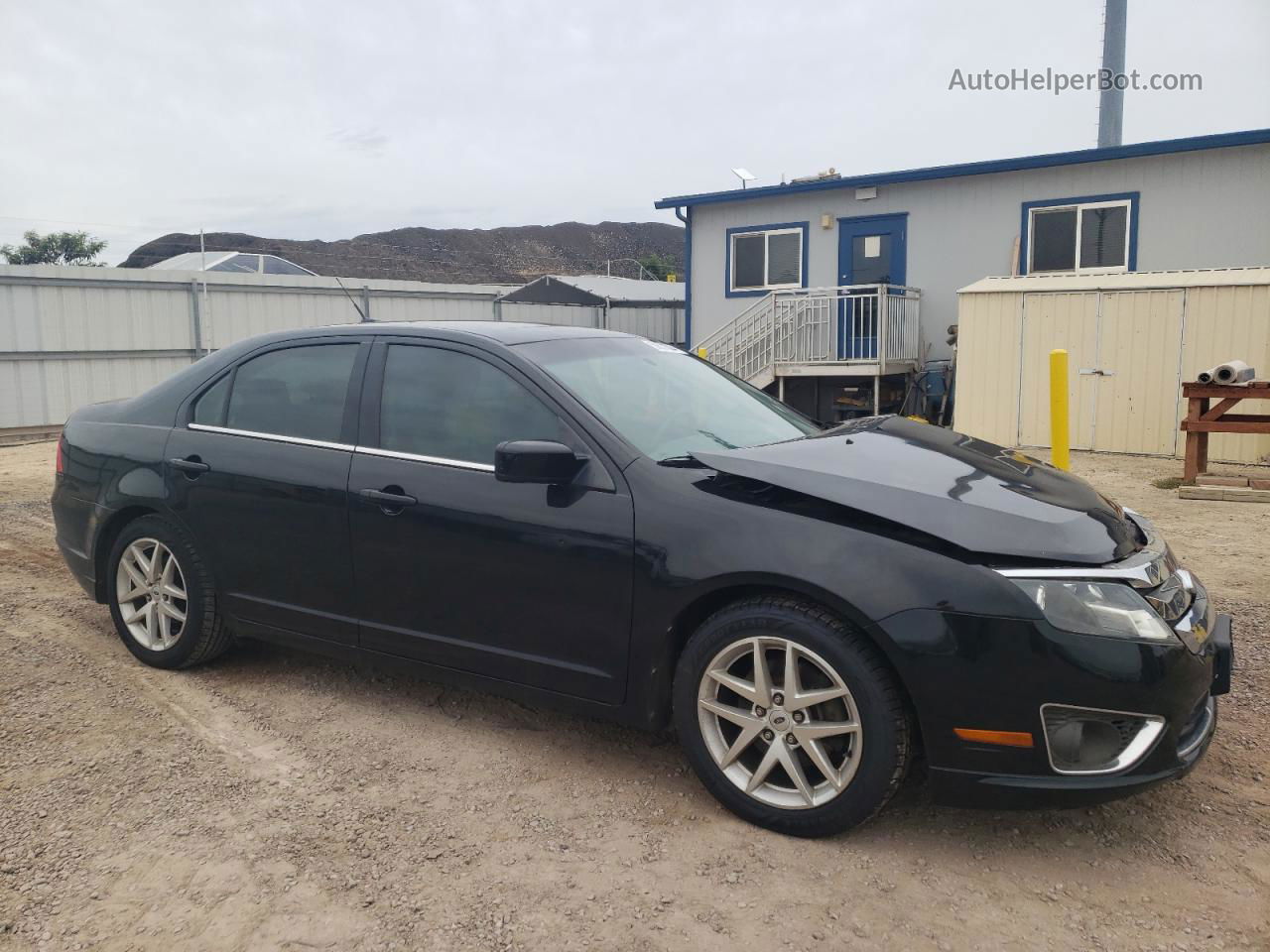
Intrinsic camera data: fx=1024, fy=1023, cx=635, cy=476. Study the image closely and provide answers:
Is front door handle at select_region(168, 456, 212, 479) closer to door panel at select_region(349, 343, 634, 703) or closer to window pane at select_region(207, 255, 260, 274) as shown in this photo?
door panel at select_region(349, 343, 634, 703)

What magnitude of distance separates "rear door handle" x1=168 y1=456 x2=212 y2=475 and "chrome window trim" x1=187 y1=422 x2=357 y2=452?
0.14 meters

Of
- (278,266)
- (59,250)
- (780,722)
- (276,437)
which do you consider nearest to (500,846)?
(780,722)

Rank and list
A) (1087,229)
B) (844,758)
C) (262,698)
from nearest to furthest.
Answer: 1. (844,758)
2. (262,698)
3. (1087,229)

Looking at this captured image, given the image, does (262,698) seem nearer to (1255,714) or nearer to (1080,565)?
(1080,565)

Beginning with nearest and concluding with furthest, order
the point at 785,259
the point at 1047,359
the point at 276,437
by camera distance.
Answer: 1. the point at 276,437
2. the point at 1047,359
3. the point at 785,259

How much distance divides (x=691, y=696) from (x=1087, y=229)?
13.6m

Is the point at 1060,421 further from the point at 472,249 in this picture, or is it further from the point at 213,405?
the point at 472,249

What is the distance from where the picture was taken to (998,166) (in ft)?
48.2

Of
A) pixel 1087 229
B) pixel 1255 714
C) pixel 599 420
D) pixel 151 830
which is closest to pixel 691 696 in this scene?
pixel 599 420

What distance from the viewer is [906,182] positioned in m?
15.7

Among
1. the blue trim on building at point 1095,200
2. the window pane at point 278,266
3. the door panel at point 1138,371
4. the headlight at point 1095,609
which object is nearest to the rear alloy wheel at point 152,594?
the headlight at point 1095,609

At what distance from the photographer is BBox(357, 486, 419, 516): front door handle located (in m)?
3.64

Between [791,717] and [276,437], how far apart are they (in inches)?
93.1

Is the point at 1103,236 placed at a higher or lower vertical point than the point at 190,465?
higher
